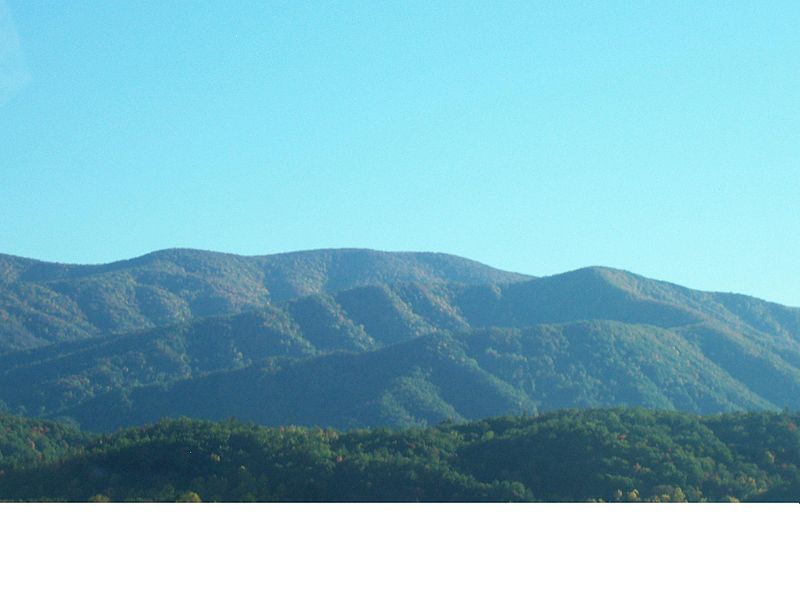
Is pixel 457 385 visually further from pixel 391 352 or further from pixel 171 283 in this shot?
pixel 171 283

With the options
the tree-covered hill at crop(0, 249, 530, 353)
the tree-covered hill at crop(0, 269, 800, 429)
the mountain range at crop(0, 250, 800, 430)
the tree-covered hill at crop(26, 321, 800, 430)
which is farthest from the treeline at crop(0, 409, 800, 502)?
the tree-covered hill at crop(0, 249, 530, 353)

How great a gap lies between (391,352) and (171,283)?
50.5 metres

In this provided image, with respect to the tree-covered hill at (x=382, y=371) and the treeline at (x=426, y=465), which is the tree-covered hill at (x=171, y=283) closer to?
the tree-covered hill at (x=382, y=371)

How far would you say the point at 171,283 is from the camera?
104 meters

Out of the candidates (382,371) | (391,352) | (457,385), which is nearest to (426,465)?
(382,371)

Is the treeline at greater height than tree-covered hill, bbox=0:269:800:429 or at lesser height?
lesser

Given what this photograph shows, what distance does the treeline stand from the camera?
16781 mm

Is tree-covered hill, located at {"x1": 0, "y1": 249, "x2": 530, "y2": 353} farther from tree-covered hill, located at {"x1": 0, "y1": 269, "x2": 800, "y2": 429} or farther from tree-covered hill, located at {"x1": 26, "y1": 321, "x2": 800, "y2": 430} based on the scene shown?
tree-covered hill, located at {"x1": 26, "y1": 321, "x2": 800, "y2": 430}

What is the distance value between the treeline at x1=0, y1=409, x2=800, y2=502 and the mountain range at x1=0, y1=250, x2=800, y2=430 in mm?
30241

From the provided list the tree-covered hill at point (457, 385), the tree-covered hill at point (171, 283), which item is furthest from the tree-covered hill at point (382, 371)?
the tree-covered hill at point (171, 283)

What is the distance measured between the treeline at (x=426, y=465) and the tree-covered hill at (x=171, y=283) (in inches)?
2268

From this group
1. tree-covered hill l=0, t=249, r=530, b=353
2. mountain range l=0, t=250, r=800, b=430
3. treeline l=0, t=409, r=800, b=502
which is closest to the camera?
treeline l=0, t=409, r=800, b=502
